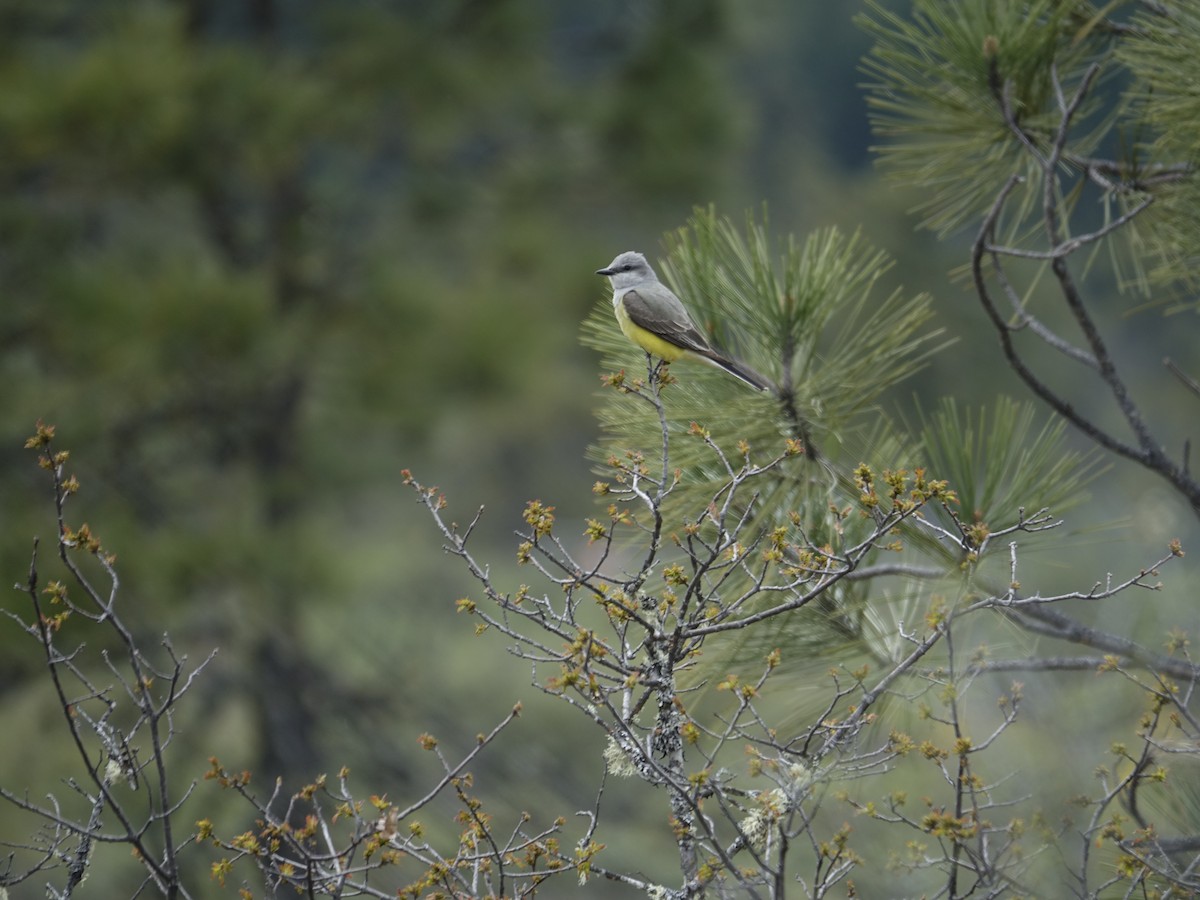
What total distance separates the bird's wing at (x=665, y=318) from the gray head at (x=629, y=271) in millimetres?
241

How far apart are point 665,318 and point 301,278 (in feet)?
15.8

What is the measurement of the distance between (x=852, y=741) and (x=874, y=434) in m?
0.89

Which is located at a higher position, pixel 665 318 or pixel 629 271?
pixel 629 271

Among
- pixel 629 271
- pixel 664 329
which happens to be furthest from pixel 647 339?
pixel 629 271

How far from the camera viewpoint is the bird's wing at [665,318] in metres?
2.11

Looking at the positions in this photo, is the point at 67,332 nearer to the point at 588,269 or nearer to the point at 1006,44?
the point at 588,269

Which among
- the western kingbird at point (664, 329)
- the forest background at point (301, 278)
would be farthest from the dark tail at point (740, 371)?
the forest background at point (301, 278)

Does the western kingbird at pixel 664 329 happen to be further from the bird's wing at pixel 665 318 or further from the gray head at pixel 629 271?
the gray head at pixel 629 271

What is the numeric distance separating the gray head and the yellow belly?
11.8 inches

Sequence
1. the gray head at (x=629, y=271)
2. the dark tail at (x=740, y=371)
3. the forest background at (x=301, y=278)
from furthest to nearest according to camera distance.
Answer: the forest background at (x=301, y=278) → the gray head at (x=629, y=271) → the dark tail at (x=740, y=371)

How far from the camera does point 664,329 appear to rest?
2162mm

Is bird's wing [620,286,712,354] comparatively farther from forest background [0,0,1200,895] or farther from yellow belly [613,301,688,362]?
forest background [0,0,1200,895]

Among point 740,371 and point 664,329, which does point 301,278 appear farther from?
point 740,371

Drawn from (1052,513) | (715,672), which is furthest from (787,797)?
(1052,513)
